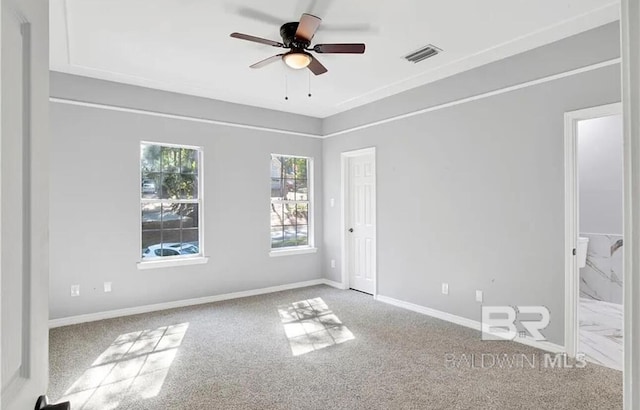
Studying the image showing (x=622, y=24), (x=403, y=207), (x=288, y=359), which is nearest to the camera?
(x=622, y=24)

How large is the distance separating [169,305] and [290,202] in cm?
236

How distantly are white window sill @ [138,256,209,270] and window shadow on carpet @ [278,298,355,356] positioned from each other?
4.20 ft

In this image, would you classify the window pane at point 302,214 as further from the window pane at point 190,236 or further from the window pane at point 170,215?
the window pane at point 170,215

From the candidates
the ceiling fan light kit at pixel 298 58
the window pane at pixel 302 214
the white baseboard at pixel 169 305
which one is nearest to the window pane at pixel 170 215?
the white baseboard at pixel 169 305

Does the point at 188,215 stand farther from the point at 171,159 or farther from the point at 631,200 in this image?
the point at 631,200

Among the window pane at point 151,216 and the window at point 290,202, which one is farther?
the window at point 290,202

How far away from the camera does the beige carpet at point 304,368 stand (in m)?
2.56

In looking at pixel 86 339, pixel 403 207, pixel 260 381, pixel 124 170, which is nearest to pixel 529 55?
pixel 403 207

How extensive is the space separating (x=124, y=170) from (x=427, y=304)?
13.4ft

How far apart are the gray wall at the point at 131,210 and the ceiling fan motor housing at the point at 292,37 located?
94.1 inches

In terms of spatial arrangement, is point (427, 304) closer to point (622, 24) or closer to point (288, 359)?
point (288, 359)

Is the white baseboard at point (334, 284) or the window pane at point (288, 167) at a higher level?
the window pane at point (288, 167)

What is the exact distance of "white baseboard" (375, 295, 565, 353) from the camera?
132 inches

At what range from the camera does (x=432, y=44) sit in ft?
11.3
